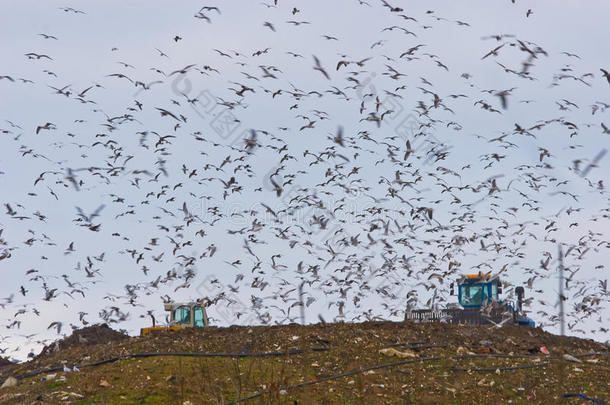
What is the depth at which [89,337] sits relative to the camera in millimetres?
18578

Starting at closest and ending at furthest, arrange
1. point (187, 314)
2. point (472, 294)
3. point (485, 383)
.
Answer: point (485, 383)
point (187, 314)
point (472, 294)

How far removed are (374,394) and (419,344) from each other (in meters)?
2.62

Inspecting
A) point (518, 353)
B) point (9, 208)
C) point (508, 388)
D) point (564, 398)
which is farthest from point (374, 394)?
point (9, 208)

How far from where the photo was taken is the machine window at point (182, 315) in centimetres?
1869

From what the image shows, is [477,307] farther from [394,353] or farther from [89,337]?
→ [89,337]

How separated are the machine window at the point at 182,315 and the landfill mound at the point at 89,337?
4.85ft

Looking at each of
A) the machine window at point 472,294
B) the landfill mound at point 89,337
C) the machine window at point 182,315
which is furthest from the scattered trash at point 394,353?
the machine window at point 472,294

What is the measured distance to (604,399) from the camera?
34.8 feet

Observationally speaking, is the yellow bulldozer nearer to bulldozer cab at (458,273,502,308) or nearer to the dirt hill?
the dirt hill

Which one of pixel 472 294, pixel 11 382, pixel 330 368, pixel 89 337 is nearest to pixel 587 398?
pixel 330 368

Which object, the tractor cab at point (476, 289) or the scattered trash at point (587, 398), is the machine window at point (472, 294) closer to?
the tractor cab at point (476, 289)

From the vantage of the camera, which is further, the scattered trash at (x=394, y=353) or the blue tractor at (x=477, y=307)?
the blue tractor at (x=477, y=307)

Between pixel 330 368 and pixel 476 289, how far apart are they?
1183 centimetres

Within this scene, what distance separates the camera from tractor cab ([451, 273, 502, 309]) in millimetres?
21688
